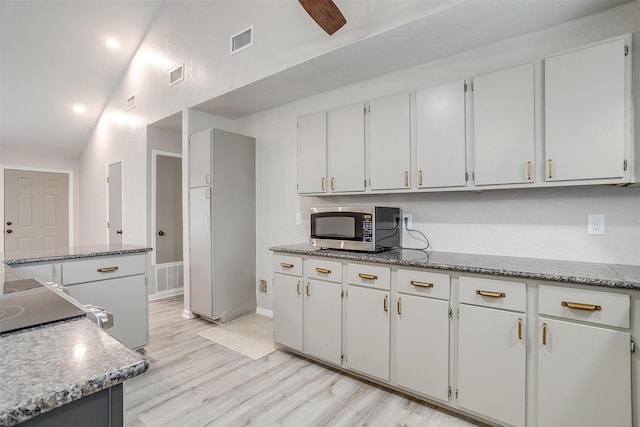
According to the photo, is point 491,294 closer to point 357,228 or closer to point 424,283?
point 424,283

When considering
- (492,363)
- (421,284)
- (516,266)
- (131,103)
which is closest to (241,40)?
(131,103)

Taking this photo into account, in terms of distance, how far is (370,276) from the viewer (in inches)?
90.5

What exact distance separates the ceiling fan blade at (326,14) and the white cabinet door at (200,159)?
70.0 inches

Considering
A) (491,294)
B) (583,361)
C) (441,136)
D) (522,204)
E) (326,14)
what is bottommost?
(583,361)

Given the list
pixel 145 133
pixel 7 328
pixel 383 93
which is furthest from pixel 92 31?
pixel 7 328

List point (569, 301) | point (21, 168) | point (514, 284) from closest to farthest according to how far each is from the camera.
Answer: point (569, 301)
point (514, 284)
point (21, 168)

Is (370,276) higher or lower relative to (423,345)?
higher

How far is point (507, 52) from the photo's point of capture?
2.26 metres

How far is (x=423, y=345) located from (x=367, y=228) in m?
0.88

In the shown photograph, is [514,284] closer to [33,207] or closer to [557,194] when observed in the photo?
Result: [557,194]

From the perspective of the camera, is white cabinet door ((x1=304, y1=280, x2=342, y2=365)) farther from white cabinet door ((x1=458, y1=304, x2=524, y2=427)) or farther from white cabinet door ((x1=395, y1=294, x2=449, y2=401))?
white cabinet door ((x1=458, y1=304, x2=524, y2=427))

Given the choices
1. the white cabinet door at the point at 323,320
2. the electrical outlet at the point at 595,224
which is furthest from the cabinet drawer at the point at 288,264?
the electrical outlet at the point at 595,224

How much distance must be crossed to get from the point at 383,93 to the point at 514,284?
1882mm

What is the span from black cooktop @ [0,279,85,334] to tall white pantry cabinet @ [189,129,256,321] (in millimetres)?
2183
